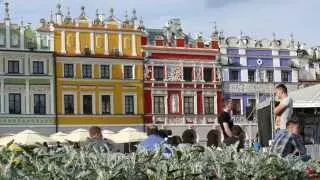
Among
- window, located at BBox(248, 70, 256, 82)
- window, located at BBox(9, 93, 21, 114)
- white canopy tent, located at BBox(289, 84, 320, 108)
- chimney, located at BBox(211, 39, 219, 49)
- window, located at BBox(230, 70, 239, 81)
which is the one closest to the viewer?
white canopy tent, located at BBox(289, 84, 320, 108)

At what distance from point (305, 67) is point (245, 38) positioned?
19.8ft

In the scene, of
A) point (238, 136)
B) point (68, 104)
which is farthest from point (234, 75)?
point (238, 136)

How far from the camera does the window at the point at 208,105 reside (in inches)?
2121

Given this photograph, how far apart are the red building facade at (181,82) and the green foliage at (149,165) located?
1805 inches

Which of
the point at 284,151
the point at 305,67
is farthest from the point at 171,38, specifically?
the point at 284,151

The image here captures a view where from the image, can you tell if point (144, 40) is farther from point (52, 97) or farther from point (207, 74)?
point (52, 97)

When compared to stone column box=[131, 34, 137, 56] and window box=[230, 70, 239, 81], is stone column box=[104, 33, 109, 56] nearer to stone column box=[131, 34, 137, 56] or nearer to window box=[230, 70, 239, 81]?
stone column box=[131, 34, 137, 56]

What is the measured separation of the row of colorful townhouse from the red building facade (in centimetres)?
7

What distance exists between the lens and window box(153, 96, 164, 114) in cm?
5234

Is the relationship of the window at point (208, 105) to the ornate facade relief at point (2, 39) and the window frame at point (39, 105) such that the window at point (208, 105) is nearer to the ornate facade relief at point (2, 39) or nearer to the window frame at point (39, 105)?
the window frame at point (39, 105)

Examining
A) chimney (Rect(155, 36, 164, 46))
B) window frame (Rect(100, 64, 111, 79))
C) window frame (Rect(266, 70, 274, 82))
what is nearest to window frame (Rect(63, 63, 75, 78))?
window frame (Rect(100, 64, 111, 79))

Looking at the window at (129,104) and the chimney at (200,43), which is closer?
the window at (129,104)

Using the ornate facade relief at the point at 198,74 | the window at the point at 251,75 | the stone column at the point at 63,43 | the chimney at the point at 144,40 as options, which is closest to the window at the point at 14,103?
the stone column at the point at 63,43

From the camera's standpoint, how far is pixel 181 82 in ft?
176
